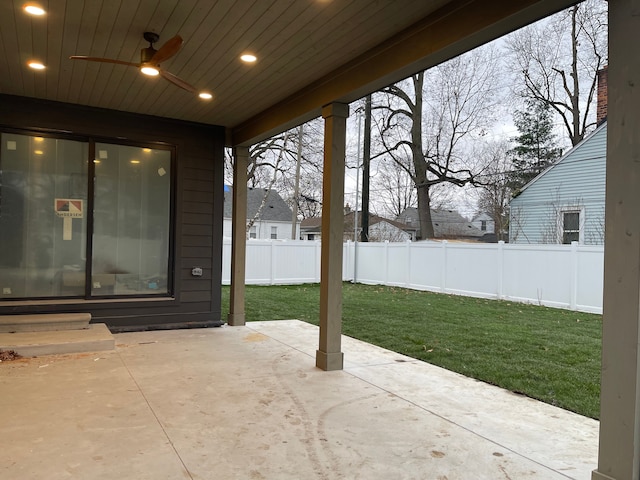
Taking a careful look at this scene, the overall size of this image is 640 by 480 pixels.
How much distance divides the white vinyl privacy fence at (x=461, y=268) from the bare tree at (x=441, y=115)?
4054mm

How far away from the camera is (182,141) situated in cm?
623

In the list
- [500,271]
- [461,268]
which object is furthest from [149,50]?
[461,268]

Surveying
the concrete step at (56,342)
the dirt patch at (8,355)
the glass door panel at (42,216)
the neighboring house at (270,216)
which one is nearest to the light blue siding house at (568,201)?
the concrete step at (56,342)

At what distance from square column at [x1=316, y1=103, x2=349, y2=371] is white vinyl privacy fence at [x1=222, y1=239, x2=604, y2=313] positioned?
590 centimetres

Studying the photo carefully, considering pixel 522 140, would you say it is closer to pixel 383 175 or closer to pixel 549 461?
pixel 383 175

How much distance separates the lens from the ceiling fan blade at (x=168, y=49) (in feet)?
9.92

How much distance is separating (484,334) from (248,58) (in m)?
4.48

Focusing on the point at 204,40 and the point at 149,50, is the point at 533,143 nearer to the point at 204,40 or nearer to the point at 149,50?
the point at 204,40

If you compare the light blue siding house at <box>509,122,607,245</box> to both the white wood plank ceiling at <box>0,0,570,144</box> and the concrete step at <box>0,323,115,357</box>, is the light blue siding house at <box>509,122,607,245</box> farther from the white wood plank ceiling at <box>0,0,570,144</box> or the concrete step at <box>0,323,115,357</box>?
the concrete step at <box>0,323,115,357</box>

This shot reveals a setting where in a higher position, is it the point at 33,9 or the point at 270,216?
the point at 33,9

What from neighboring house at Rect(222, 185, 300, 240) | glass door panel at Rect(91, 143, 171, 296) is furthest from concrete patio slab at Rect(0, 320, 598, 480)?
neighboring house at Rect(222, 185, 300, 240)

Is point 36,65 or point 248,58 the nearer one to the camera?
point 248,58

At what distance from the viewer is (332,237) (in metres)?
4.32

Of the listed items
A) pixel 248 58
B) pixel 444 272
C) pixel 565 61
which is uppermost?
pixel 565 61
